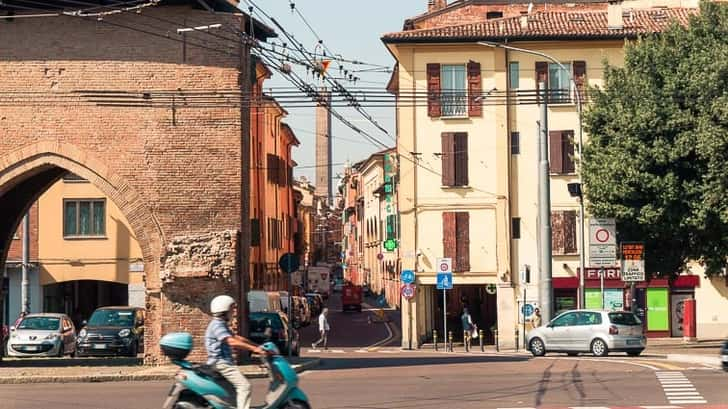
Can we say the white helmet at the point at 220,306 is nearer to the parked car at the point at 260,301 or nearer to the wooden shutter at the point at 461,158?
the parked car at the point at 260,301

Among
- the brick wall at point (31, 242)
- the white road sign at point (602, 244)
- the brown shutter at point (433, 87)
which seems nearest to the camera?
the white road sign at point (602, 244)

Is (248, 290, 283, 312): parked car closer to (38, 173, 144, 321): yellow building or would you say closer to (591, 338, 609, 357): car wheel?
(38, 173, 144, 321): yellow building

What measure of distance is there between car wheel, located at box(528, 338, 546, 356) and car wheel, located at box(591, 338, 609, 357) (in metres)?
1.93

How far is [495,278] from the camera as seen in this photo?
166 ft

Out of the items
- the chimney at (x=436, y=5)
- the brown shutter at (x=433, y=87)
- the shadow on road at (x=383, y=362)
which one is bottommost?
the shadow on road at (x=383, y=362)

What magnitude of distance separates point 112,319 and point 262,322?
5.05 m

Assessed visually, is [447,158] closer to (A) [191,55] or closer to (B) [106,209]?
(B) [106,209]

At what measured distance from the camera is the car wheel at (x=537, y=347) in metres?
36.3

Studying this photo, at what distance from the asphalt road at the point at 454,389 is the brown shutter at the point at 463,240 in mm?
21659

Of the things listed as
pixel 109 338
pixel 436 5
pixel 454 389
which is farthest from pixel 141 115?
pixel 436 5

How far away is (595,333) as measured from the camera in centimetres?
3459

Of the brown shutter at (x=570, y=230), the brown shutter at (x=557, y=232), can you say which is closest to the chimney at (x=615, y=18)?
the brown shutter at (x=570, y=230)

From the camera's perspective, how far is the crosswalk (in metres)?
18.1

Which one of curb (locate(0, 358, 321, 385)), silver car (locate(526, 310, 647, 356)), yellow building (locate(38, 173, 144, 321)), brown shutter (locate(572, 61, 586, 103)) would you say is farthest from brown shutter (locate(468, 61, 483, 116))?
curb (locate(0, 358, 321, 385))
